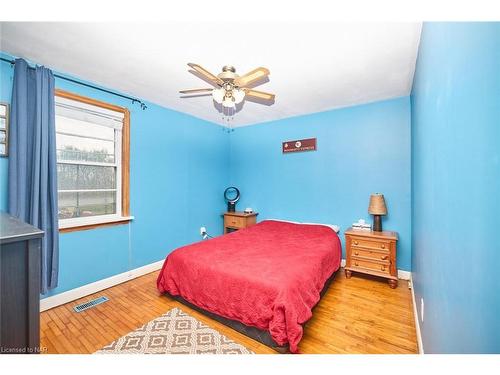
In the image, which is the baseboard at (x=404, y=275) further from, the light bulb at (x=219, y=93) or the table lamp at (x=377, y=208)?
the light bulb at (x=219, y=93)

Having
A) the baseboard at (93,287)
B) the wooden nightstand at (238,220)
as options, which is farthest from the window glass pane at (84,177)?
the wooden nightstand at (238,220)

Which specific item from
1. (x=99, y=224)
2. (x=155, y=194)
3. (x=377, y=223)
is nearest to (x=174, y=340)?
(x=99, y=224)

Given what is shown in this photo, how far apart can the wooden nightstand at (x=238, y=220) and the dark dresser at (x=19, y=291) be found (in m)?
3.15


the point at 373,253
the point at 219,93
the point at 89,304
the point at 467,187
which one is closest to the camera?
the point at 467,187

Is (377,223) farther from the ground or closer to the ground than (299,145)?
closer to the ground

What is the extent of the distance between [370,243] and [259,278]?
5.70 feet

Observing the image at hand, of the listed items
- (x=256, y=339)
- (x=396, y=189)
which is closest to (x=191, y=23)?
(x=256, y=339)

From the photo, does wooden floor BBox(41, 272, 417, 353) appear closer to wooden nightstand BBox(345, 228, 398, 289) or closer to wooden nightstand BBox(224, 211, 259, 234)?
wooden nightstand BBox(345, 228, 398, 289)

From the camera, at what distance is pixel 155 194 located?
3.20 meters

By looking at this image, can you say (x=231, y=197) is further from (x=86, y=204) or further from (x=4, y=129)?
(x=4, y=129)

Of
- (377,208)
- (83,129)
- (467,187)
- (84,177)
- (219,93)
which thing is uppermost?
(219,93)

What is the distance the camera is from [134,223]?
294cm

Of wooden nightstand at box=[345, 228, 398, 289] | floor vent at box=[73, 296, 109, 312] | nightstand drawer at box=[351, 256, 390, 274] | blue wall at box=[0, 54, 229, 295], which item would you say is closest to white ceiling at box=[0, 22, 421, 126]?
blue wall at box=[0, 54, 229, 295]

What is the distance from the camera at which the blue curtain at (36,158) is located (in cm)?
195
